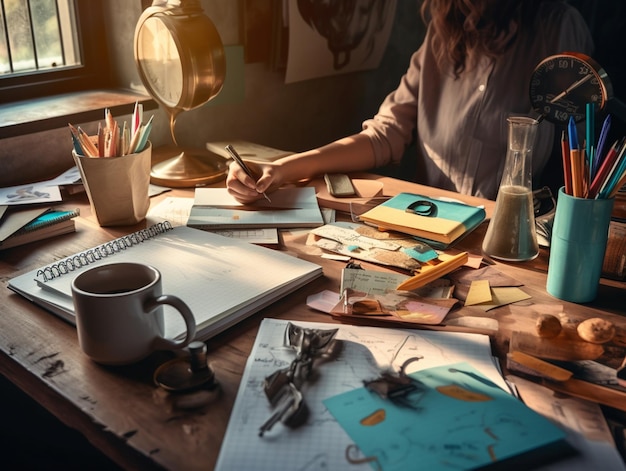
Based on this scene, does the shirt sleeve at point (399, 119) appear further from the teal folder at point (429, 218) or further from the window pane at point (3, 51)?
the window pane at point (3, 51)

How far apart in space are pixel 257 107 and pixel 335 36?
0.37m

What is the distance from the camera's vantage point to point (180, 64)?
1267 mm

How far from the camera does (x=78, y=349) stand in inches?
28.6

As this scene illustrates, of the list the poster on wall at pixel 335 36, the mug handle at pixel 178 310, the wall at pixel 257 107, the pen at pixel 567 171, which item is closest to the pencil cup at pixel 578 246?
the pen at pixel 567 171

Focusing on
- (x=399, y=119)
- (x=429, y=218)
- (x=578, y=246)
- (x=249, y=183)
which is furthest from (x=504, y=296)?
(x=399, y=119)

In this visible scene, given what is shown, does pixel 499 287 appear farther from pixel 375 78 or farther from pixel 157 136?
pixel 375 78

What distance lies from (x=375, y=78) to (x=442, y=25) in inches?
30.2

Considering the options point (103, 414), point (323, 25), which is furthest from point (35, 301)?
point (323, 25)

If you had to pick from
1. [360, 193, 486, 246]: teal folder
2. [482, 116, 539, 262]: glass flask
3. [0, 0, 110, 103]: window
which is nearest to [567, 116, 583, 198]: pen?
[482, 116, 539, 262]: glass flask

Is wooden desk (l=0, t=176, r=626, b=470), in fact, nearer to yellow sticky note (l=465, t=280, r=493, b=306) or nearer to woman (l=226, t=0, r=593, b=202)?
yellow sticky note (l=465, t=280, r=493, b=306)

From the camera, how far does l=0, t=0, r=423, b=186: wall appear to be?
136 centimetres

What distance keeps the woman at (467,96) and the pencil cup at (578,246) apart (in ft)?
2.01

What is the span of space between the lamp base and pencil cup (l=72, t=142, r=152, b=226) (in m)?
0.20

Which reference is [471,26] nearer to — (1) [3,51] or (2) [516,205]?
(2) [516,205]
